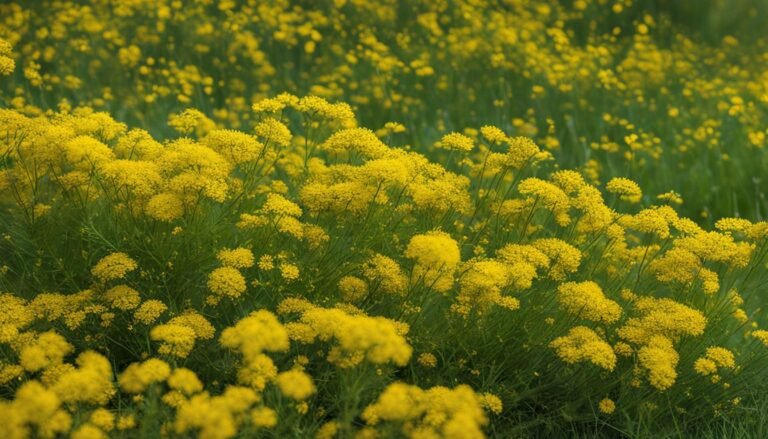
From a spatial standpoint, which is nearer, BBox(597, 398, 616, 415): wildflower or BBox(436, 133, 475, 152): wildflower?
BBox(597, 398, 616, 415): wildflower

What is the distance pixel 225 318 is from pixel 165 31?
15.6 ft

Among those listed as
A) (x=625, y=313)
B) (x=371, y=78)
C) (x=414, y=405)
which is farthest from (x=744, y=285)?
(x=371, y=78)

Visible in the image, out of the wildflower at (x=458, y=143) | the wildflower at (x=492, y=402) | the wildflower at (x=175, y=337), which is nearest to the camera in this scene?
the wildflower at (x=175, y=337)

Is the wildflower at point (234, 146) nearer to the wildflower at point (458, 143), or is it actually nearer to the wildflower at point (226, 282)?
the wildflower at point (226, 282)

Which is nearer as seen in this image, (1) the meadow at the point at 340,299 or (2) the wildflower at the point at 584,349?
(1) the meadow at the point at 340,299

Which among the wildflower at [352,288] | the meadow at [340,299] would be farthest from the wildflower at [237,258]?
the wildflower at [352,288]

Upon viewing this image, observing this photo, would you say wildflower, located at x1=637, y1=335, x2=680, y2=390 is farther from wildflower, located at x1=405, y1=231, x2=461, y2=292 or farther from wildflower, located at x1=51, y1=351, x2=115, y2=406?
wildflower, located at x1=51, y1=351, x2=115, y2=406

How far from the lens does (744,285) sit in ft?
12.2

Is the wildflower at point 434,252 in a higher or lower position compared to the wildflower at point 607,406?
higher

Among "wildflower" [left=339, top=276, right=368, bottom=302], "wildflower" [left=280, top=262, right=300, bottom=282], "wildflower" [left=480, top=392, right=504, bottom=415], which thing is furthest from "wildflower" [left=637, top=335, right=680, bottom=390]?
"wildflower" [left=280, top=262, right=300, bottom=282]

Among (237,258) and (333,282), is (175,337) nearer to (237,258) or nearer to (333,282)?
(237,258)

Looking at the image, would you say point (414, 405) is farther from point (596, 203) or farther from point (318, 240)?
point (596, 203)

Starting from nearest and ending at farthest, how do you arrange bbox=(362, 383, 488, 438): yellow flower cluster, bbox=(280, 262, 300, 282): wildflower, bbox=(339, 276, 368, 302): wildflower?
bbox=(362, 383, 488, 438): yellow flower cluster → bbox=(280, 262, 300, 282): wildflower → bbox=(339, 276, 368, 302): wildflower

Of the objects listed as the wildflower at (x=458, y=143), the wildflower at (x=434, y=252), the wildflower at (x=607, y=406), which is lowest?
the wildflower at (x=607, y=406)
